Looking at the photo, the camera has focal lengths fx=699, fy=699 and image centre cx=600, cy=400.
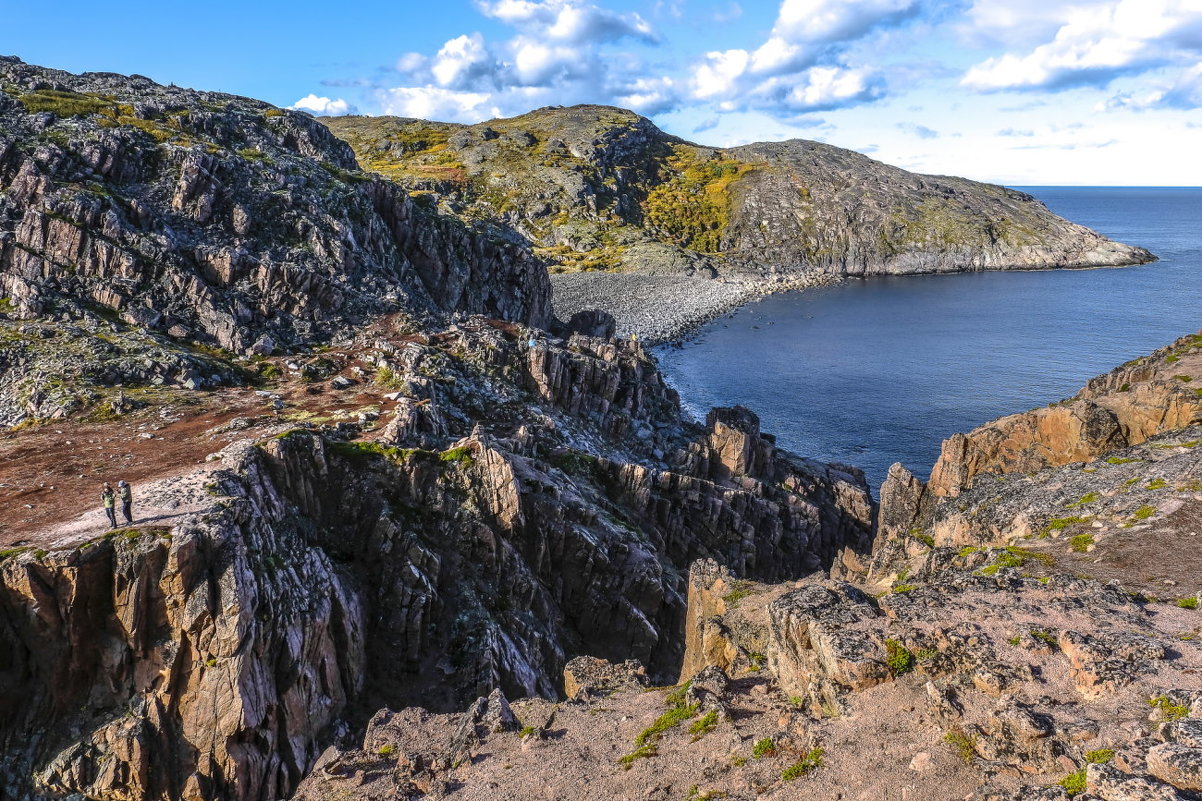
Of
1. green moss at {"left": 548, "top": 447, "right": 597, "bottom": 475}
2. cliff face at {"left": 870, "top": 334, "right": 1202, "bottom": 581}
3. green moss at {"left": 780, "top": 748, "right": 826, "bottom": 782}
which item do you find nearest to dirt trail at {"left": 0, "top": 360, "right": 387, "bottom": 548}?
green moss at {"left": 548, "top": 447, "right": 597, "bottom": 475}

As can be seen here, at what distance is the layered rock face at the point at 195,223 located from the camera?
52.1 metres

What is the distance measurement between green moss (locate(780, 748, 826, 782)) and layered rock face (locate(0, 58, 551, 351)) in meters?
48.3

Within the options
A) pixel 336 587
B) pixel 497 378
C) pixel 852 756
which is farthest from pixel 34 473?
pixel 852 756

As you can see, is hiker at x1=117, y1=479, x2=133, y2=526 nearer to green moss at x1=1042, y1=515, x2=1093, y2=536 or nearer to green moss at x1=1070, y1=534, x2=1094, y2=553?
green moss at x1=1070, y1=534, x2=1094, y2=553

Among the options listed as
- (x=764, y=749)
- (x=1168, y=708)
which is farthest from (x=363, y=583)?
(x=1168, y=708)

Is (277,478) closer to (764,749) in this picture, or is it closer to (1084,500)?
(764,749)

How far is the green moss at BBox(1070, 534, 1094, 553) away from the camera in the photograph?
1125 inches

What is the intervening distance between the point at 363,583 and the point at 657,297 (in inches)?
5682

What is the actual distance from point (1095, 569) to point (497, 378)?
→ 40.2 m

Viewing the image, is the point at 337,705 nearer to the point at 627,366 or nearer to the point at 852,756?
the point at 852,756

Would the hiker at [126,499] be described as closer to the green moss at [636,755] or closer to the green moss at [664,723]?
the green moss at [636,755]

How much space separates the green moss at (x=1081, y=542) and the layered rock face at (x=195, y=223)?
52106 mm

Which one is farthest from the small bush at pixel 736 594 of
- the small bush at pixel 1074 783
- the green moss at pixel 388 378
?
the green moss at pixel 388 378

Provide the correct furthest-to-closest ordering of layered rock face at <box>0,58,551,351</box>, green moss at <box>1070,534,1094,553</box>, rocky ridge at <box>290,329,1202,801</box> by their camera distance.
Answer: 1. layered rock face at <box>0,58,551,351</box>
2. green moss at <box>1070,534,1094,553</box>
3. rocky ridge at <box>290,329,1202,801</box>
